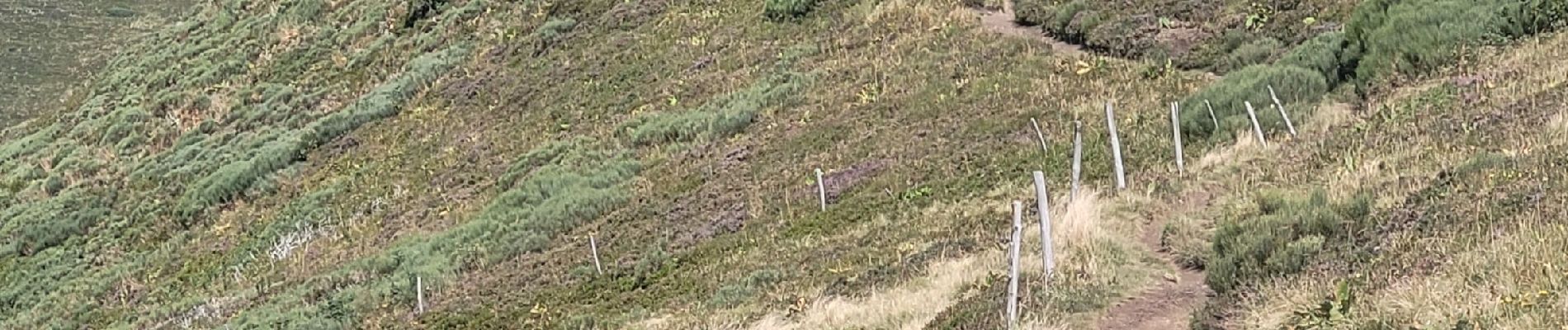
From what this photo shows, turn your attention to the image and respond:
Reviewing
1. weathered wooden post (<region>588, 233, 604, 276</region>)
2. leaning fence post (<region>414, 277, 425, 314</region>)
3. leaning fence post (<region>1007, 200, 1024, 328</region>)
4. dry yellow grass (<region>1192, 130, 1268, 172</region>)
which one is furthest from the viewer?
leaning fence post (<region>414, 277, 425, 314</region>)

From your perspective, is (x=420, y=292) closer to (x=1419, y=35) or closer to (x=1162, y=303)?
(x=1162, y=303)

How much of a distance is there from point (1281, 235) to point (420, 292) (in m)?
11.3

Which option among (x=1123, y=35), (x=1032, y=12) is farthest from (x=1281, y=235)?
(x=1032, y=12)

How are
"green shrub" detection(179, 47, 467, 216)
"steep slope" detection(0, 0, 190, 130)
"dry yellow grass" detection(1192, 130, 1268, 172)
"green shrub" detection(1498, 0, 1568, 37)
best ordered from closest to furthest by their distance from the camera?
"dry yellow grass" detection(1192, 130, 1268, 172), "green shrub" detection(1498, 0, 1568, 37), "green shrub" detection(179, 47, 467, 216), "steep slope" detection(0, 0, 190, 130)

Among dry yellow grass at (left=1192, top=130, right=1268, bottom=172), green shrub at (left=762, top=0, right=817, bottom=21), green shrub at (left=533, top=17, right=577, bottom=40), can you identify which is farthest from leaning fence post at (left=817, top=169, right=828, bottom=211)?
green shrub at (left=533, top=17, right=577, bottom=40)

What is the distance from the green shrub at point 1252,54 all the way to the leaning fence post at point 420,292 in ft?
38.0

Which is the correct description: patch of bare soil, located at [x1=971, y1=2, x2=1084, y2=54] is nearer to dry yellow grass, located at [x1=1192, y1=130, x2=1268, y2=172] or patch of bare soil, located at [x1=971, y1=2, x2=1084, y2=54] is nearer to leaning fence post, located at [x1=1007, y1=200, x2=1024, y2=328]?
dry yellow grass, located at [x1=1192, y1=130, x2=1268, y2=172]

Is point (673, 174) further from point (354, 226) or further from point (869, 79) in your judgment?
point (354, 226)

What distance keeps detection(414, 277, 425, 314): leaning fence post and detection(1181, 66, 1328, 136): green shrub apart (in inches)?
367

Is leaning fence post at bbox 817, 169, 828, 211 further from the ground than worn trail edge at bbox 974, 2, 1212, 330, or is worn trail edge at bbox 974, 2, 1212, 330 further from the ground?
worn trail edge at bbox 974, 2, 1212, 330

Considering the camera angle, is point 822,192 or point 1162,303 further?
point 822,192

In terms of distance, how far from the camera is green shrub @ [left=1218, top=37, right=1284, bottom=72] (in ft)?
71.9

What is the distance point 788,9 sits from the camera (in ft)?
103

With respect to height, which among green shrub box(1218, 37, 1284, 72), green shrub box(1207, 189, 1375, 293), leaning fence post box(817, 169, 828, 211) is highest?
green shrub box(1207, 189, 1375, 293)
